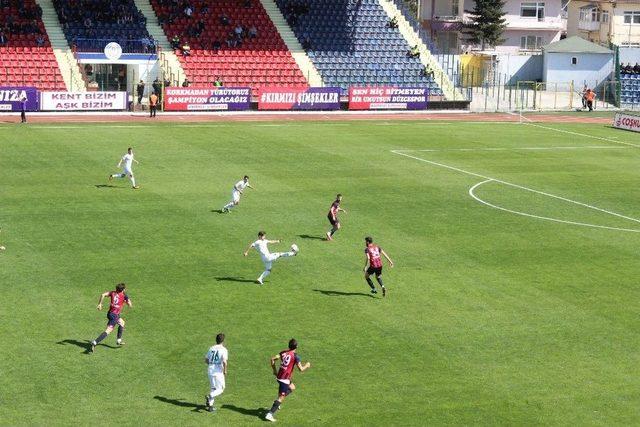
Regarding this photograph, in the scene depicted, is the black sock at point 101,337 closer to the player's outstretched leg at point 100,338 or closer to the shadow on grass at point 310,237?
the player's outstretched leg at point 100,338

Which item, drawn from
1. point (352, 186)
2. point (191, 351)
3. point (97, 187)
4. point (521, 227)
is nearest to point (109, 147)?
point (97, 187)

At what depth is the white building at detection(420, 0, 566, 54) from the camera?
388ft

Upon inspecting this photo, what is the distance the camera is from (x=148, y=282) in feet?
108

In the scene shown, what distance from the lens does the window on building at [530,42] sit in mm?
119938

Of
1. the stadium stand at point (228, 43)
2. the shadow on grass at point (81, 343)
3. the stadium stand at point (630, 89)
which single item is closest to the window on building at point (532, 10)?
the stadium stand at point (630, 89)

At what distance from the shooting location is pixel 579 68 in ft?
330

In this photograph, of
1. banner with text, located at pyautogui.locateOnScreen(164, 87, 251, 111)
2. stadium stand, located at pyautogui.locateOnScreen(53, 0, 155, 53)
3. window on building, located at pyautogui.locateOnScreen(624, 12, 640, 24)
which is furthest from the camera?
window on building, located at pyautogui.locateOnScreen(624, 12, 640, 24)

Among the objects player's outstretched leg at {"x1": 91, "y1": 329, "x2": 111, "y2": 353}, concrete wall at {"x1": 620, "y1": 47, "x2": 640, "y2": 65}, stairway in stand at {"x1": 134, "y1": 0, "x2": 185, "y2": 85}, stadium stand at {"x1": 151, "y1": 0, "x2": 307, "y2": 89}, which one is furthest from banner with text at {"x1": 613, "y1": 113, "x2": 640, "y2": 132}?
player's outstretched leg at {"x1": 91, "y1": 329, "x2": 111, "y2": 353}

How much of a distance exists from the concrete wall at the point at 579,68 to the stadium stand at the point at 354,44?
17.0 m

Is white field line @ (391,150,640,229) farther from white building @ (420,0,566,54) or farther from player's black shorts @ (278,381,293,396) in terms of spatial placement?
white building @ (420,0,566,54)

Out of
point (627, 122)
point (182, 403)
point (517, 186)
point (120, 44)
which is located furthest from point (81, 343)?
point (120, 44)

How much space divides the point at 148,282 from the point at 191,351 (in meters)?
6.30

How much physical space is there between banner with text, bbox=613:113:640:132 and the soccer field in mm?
16951

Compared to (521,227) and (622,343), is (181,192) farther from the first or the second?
(622,343)
